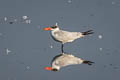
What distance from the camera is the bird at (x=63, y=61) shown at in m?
9.62

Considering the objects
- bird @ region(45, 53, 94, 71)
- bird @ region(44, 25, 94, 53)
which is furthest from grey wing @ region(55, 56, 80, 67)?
bird @ region(44, 25, 94, 53)

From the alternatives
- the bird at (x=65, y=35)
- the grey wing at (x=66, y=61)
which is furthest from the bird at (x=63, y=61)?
the bird at (x=65, y=35)

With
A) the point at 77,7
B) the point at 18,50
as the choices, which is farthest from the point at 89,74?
the point at 77,7

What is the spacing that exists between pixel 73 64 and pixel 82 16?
11.9ft

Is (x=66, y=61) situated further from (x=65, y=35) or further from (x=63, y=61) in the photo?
(x=65, y=35)

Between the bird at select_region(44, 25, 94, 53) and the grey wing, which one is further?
the bird at select_region(44, 25, 94, 53)

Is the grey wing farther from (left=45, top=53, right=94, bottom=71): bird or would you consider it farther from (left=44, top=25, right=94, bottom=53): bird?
(left=44, top=25, right=94, bottom=53): bird

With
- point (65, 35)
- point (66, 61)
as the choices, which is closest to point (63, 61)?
point (66, 61)

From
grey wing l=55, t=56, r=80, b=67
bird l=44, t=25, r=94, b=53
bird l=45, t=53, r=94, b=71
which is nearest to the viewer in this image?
bird l=45, t=53, r=94, b=71

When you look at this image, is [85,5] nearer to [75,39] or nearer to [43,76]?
[75,39]

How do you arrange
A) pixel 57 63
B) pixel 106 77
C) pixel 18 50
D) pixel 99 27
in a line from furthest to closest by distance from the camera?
1. pixel 99 27
2. pixel 18 50
3. pixel 57 63
4. pixel 106 77

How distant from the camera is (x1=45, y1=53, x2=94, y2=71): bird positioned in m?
9.62

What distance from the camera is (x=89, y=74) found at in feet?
30.4

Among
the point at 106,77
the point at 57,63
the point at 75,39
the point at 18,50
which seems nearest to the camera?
the point at 106,77
